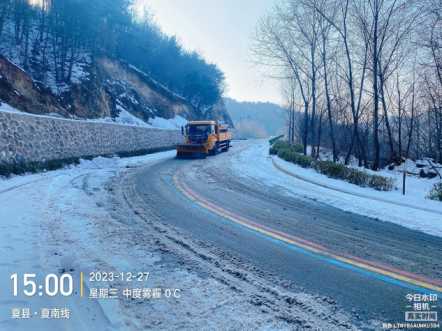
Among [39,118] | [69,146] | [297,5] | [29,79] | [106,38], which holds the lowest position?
[69,146]

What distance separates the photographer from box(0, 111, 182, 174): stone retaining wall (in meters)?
10.4

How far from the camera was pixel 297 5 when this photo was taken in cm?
1920

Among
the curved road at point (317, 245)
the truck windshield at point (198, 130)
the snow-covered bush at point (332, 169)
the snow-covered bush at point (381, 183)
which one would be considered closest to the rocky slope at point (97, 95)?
the truck windshield at point (198, 130)

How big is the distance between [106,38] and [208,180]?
102ft

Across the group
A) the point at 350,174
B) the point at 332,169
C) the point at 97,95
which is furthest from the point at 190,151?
the point at 97,95

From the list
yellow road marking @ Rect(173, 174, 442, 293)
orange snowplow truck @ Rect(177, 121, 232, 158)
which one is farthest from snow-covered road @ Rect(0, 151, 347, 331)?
orange snowplow truck @ Rect(177, 121, 232, 158)

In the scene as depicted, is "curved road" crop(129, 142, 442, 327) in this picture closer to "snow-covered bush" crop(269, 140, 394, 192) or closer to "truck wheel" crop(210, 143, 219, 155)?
"snow-covered bush" crop(269, 140, 394, 192)

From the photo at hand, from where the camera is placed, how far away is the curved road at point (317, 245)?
3.46 m

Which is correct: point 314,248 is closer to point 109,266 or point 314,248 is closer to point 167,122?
point 109,266

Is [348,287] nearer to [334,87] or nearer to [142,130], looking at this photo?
[142,130]

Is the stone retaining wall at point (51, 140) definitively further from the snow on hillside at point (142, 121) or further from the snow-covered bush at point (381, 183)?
the snow-covered bush at point (381, 183)

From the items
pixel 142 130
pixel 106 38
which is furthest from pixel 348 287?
pixel 106 38
